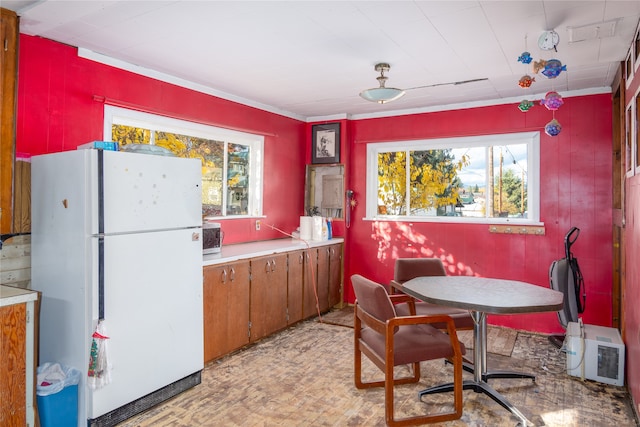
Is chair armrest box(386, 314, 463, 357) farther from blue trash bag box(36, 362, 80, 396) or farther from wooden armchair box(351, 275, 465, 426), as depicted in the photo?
Result: blue trash bag box(36, 362, 80, 396)

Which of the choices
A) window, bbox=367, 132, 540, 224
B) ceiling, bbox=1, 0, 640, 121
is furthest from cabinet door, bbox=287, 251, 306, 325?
ceiling, bbox=1, 0, 640, 121

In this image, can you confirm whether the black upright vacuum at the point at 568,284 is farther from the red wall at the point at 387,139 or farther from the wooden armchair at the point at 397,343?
the wooden armchair at the point at 397,343

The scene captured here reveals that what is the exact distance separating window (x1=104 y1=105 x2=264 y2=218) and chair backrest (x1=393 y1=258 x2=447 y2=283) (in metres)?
1.90

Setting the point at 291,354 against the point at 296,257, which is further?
the point at 296,257

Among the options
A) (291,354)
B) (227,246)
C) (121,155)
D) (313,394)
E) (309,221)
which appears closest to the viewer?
(121,155)

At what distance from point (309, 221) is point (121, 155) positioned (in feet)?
8.70

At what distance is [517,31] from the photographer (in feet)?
8.88

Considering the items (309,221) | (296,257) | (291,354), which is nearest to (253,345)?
(291,354)

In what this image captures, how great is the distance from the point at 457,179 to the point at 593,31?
2.23 m

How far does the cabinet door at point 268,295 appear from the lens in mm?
3832

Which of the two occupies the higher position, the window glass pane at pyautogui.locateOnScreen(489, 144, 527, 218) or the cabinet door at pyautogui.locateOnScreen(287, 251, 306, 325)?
the window glass pane at pyautogui.locateOnScreen(489, 144, 527, 218)

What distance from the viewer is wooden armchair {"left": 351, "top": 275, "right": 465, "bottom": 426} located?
242 cm

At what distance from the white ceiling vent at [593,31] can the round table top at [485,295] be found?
1.71 metres

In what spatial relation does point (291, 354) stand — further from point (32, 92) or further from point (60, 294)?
point (32, 92)
